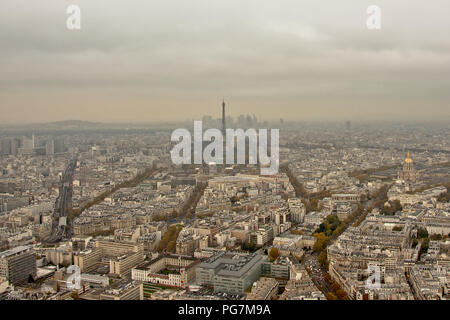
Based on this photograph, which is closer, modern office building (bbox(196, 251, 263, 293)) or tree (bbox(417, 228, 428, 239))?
modern office building (bbox(196, 251, 263, 293))

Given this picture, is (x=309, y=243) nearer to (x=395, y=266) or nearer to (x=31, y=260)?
(x=395, y=266)

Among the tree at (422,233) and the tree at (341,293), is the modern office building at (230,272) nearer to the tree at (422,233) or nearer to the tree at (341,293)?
the tree at (341,293)

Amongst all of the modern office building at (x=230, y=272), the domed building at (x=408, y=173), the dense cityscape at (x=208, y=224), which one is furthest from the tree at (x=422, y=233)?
the domed building at (x=408, y=173)

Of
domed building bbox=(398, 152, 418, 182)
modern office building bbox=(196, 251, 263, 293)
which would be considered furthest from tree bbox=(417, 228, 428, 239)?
domed building bbox=(398, 152, 418, 182)

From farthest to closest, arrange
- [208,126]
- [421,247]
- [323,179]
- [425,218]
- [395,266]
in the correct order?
[208,126] < [323,179] < [425,218] < [421,247] < [395,266]

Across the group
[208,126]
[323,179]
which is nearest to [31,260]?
[323,179]

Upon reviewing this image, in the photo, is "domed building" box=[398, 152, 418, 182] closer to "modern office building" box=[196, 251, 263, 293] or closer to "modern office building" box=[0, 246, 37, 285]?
"modern office building" box=[196, 251, 263, 293]

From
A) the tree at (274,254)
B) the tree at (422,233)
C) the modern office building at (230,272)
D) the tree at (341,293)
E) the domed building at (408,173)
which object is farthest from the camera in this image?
the domed building at (408,173)
